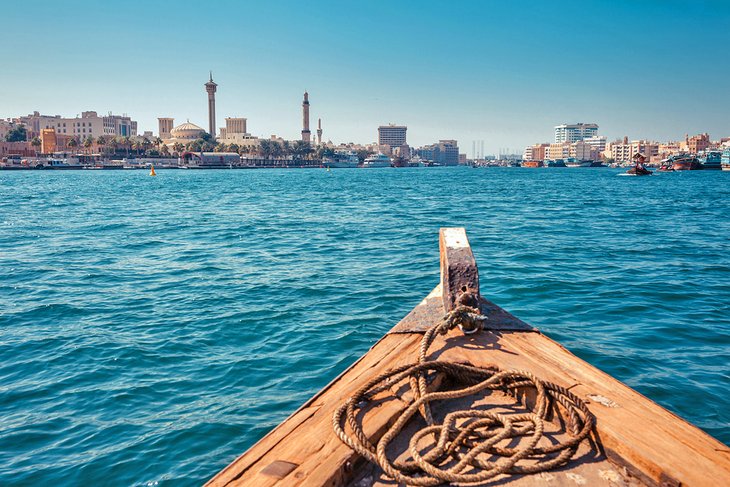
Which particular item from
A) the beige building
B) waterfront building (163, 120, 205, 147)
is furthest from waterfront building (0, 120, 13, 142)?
waterfront building (163, 120, 205, 147)

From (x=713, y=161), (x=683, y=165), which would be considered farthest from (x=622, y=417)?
(x=713, y=161)

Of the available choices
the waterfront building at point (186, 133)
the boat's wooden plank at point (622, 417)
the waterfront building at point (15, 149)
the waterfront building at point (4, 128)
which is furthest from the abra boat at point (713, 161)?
the waterfront building at point (4, 128)

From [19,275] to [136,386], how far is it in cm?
881

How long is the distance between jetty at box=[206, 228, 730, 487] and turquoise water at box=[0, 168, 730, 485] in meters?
2.46

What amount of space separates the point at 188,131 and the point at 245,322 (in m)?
194

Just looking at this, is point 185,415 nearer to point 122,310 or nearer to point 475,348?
point 475,348

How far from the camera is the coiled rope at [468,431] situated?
2.83 meters

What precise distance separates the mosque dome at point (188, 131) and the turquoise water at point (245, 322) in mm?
178143

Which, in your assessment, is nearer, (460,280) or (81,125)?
(460,280)

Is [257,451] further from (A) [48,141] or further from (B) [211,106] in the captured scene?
(B) [211,106]

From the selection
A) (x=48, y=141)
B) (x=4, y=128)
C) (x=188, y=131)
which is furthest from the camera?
(x=188, y=131)

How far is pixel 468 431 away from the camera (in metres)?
3.16

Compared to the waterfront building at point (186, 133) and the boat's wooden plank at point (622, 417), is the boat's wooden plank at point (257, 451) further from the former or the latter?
the waterfront building at point (186, 133)

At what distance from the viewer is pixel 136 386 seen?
22.3 feet
